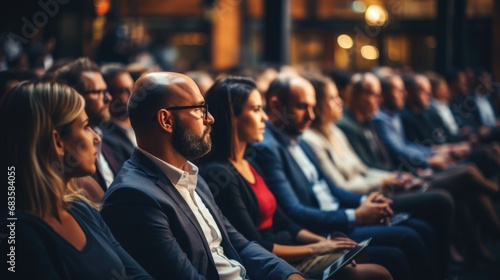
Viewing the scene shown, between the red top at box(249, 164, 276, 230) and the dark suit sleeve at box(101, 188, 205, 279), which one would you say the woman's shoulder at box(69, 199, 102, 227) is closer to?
the dark suit sleeve at box(101, 188, 205, 279)

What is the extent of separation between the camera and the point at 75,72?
3865 millimetres

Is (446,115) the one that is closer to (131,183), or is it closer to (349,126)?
(349,126)

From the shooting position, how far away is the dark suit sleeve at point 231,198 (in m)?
3.11

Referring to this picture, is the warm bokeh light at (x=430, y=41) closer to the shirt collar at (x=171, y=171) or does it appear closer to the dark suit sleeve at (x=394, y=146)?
the dark suit sleeve at (x=394, y=146)

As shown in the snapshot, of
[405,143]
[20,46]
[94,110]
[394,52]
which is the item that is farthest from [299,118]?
[394,52]

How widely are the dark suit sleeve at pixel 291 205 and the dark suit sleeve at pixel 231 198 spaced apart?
50cm

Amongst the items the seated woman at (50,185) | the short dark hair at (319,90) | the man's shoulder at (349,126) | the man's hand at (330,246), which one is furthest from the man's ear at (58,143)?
the man's shoulder at (349,126)

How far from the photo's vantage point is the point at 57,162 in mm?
2047

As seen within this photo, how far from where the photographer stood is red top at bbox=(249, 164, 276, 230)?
11.0ft

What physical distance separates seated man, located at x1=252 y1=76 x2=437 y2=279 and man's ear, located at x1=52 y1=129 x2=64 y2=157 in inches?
68.0

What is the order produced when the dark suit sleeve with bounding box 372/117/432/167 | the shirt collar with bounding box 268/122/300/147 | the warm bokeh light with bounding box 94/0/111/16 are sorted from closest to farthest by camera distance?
1. the shirt collar with bounding box 268/122/300/147
2. the dark suit sleeve with bounding box 372/117/432/167
3. the warm bokeh light with bounding box 94/0/111/16

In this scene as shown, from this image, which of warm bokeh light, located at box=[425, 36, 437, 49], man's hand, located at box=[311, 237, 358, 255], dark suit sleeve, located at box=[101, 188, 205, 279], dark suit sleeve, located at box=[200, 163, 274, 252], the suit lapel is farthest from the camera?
warm bokeh light, located at box=[425, 36, 437, 49]

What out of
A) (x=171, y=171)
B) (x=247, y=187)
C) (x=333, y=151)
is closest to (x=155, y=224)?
(x=171, y=171)

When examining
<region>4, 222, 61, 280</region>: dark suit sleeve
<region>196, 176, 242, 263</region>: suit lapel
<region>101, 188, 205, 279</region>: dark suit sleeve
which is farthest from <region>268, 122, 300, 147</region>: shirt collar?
<region>4, 222, 61, 280</region>: dark suit sleeve
